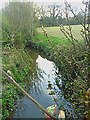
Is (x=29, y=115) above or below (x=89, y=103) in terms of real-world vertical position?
below

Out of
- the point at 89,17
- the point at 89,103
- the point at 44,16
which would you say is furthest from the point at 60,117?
the point at 44,16

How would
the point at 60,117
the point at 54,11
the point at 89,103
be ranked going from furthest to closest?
the point at 54,11 → the point at 60,117 → the point at 89,103

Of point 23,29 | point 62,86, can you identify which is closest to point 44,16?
point 62,86

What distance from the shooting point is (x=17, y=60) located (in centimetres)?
293

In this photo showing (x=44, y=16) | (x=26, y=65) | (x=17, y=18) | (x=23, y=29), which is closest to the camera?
(x=44, y=16)

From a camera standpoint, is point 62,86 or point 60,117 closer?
point 60,117

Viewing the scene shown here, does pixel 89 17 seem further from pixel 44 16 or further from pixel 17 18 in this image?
pixel 17 18

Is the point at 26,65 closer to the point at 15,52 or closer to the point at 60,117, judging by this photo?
the point at 15,52

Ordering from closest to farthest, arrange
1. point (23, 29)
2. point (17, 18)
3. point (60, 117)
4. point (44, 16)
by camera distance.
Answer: point (60, 117) < point (44, 16) < point (17, 18) < point (23, 29)

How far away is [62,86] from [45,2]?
15.7 inches

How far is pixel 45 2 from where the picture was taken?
1.06 meters

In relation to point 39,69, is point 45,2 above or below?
above

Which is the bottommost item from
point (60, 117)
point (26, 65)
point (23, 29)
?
point (26, 65)

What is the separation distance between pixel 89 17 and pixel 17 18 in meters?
1.86
